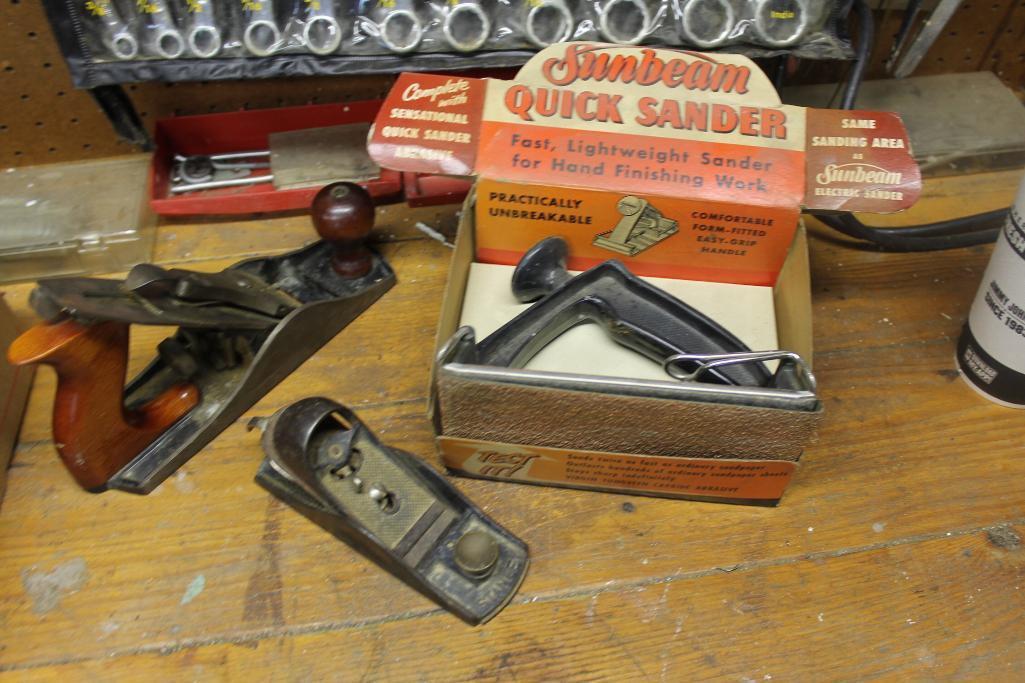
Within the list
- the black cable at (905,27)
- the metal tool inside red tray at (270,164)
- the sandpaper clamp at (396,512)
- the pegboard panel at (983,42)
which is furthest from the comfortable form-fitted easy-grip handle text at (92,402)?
the pegboard panel at (983,42)

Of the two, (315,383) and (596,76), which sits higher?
(596,76)

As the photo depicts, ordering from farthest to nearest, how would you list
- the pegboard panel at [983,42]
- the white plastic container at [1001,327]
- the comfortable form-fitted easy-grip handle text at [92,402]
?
the pegboard panel at [983,42], the white plastic container at [1001,327], the comfortable form-fitted easy-grip handle text at [92,402]

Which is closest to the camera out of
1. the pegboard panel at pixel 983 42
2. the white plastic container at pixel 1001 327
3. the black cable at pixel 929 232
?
the white plastic container at pixel 1001 327

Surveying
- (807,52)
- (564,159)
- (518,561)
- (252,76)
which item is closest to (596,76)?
(564,159)

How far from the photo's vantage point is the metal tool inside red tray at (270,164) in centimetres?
129

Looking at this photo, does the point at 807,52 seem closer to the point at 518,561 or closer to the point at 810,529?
the point at 810,529

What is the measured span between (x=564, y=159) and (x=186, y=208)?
67 centimetres

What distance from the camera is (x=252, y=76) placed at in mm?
1109

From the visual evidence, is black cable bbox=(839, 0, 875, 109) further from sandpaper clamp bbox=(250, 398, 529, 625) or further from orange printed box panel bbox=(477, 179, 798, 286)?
sandpaper clamp bbox=(250, 398, 529, 625)

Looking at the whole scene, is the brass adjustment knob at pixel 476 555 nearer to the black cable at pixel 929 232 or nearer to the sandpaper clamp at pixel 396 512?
the sandpaper clamp at pixel 396 512

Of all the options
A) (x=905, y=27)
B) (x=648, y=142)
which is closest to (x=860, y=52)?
(x=905, y=27)

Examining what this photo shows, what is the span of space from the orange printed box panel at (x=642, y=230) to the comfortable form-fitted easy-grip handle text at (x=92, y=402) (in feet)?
1.64

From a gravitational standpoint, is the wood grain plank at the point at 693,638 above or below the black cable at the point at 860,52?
below

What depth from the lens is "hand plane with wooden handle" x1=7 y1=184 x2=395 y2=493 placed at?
2.80 feet
